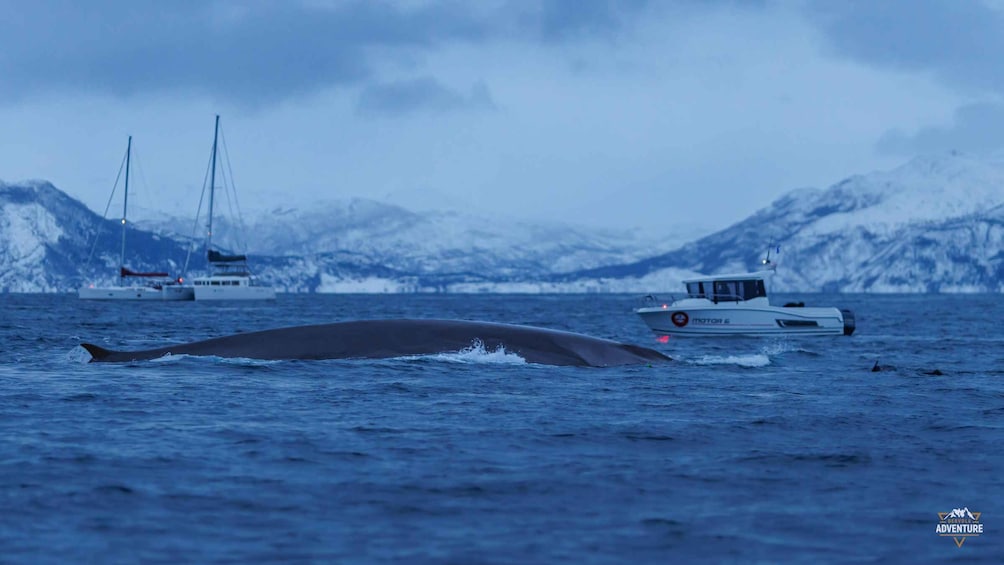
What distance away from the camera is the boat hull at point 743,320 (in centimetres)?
5934

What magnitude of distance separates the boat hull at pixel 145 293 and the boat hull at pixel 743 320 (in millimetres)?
108759

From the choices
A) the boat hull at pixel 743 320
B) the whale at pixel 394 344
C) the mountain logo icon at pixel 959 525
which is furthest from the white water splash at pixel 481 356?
the boat hull at pixel 743 320

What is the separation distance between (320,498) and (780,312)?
50695mm

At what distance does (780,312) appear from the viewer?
197 feet

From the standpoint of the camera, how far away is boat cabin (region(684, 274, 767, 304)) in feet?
199

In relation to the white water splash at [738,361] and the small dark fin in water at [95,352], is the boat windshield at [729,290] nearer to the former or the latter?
the white water splash at [738,361]

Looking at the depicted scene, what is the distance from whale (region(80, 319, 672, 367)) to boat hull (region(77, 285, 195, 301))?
13062 cm

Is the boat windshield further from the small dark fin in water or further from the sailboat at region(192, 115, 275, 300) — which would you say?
the sailboat at region(192, 115, 275, 300)

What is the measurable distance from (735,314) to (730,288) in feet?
6.88

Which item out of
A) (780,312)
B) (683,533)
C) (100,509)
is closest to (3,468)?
(100,509)

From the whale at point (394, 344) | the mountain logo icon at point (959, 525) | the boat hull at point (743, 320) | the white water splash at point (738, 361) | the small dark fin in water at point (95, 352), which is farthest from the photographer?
the boat hull at point (743, 320)

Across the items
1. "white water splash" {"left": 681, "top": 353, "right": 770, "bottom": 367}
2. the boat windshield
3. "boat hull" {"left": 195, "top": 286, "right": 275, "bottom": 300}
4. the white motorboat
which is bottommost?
"white water splash" {"left": 681, "top": 353, "right": 770, "bottom": 367}

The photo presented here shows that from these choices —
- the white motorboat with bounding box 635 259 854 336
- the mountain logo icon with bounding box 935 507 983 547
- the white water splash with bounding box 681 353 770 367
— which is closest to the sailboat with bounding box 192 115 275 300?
the white motorboat with bounding box 635 259 854 336

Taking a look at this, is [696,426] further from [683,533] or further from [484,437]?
[683,533]
